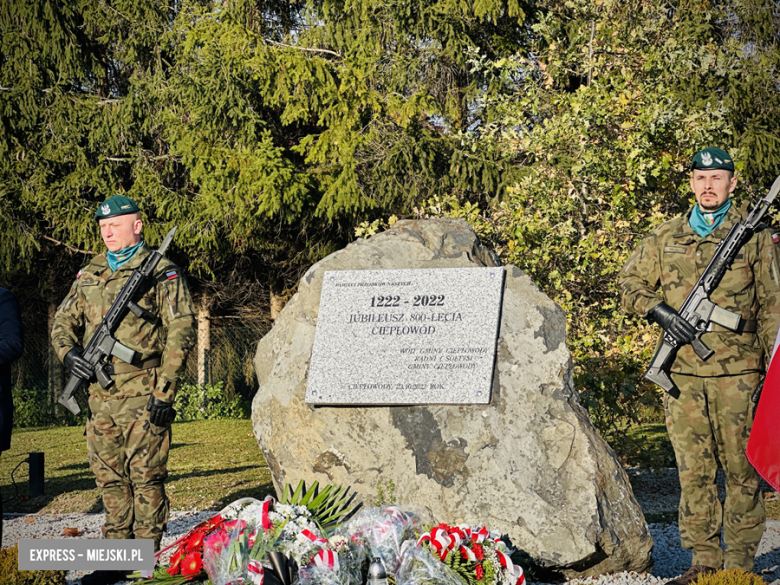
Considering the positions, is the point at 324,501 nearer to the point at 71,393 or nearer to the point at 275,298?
the point at 71,393

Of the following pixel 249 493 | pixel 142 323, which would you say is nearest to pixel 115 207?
pixel 142 323

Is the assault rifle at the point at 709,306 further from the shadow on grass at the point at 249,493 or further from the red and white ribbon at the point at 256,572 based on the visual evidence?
the shadow on grass at the point at 249,493

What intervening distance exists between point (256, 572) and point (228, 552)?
0.22 m

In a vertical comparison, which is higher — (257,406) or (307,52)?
(307,52)

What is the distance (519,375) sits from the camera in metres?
4.61

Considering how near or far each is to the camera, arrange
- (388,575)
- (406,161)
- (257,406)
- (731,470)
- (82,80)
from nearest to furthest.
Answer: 1. (388,575)
2. (731,470)
3. (257,406)
4. (406,161)
5. (82,80)

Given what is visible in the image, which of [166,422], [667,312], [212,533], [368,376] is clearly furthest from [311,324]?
[667,312]

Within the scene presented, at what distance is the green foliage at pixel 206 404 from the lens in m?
15.0

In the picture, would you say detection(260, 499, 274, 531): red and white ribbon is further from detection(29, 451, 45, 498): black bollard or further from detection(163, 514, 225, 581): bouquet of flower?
detection(29, 451, 45, 498): black bollard

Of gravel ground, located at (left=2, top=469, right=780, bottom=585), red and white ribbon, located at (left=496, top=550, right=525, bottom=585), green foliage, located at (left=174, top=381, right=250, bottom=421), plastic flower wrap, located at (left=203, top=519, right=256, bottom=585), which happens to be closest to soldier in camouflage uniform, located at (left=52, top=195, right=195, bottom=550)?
gravel ground, located at (left=2, top=469, right=780, bottom=585)

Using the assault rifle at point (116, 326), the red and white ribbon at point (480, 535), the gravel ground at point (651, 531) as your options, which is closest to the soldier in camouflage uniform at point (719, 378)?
the gravel ground at point (651, 531)

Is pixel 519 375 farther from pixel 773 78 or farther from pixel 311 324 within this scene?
pixel 773 78

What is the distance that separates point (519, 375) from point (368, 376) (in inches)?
36.1

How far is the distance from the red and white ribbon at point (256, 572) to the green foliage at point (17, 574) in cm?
110
